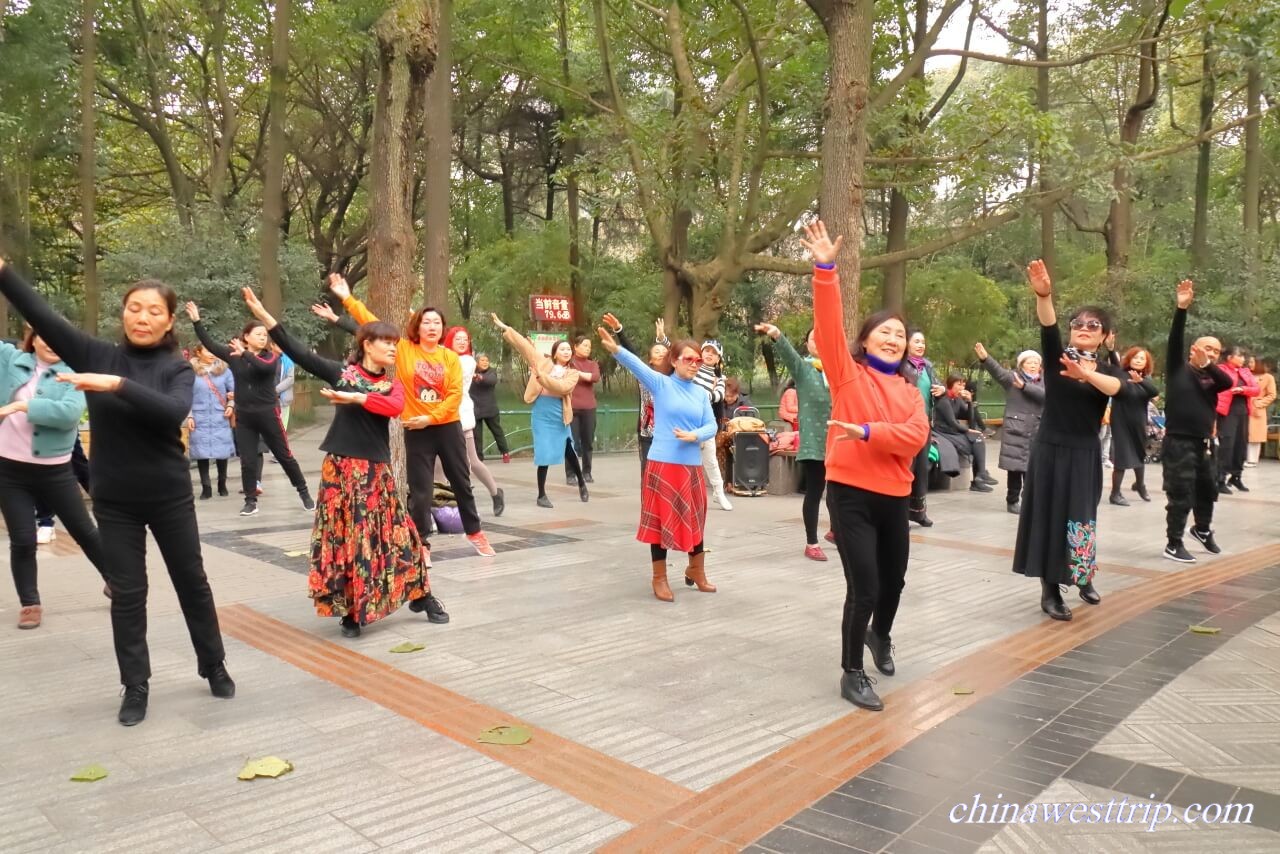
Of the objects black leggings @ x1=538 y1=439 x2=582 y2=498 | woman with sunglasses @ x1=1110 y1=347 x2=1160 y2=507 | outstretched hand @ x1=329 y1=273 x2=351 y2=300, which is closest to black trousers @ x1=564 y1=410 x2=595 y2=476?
black leggings @ x1=538 y1=439 x2=582 y2=498

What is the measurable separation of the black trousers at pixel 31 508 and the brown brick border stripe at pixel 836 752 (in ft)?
13.1

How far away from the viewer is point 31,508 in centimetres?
569

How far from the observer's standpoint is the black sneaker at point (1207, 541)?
28.1ft

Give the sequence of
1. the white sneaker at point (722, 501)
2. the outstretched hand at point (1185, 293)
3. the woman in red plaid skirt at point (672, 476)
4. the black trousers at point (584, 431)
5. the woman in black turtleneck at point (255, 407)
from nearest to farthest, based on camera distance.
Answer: the outstretched hand at point (1185, 293)
the woman in red plaid skirt at point (672, 476)
the woman in black turtleneck at point (255, 407)
the white sneaker at point (722, 501)
the black trousers at point (584, 431)

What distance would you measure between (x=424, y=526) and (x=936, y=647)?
11.7 ft

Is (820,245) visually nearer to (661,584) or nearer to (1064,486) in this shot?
(1064,486)

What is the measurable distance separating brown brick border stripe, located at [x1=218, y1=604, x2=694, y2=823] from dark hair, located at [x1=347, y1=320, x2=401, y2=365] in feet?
5.12

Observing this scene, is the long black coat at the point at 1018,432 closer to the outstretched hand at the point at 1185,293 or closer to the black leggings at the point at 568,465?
the outstretched hand at the point at 1185,293

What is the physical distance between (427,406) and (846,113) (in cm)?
644

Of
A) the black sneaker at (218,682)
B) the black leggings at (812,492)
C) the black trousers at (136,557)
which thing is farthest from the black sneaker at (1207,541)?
the black trousers at (136,557)

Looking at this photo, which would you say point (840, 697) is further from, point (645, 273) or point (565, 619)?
point (645, 273)

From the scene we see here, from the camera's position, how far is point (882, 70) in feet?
61.9

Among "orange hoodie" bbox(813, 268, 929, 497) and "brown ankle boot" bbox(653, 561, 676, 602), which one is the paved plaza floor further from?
"orange hoodie" bbox(813, 268, 929, 497)

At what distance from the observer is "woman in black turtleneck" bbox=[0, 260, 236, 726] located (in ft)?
13.1
